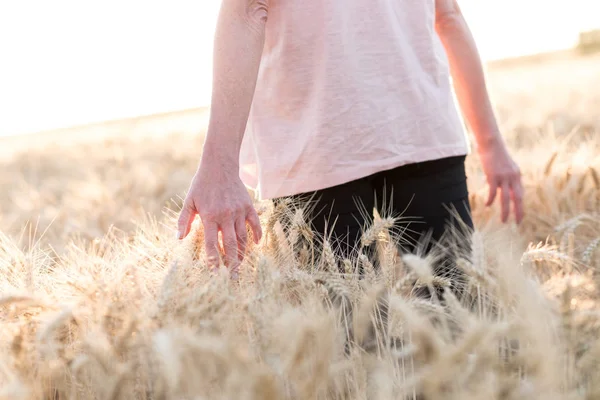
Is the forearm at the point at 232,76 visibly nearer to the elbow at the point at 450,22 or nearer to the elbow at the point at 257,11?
the elbow at the point at 257,11

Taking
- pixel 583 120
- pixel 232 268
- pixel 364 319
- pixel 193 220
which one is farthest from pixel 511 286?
pixel 583 120

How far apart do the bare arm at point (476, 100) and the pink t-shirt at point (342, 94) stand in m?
0.22

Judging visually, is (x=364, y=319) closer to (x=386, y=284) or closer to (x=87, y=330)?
(x=386, y=284)

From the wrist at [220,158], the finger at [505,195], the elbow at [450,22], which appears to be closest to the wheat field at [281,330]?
the wrist at [220,158]

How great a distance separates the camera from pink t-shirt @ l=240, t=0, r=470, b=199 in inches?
52.3

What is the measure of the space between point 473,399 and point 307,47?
856 mm

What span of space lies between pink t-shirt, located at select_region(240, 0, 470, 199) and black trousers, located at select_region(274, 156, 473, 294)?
0.06m

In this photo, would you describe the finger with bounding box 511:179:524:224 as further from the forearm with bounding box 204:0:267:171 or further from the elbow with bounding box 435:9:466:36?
the forearm with bounding box 204:0:267:171

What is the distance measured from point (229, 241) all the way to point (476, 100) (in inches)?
35.3

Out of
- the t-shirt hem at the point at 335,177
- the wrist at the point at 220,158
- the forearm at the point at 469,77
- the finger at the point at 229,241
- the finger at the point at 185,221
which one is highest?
the forearm at the point at 469,77

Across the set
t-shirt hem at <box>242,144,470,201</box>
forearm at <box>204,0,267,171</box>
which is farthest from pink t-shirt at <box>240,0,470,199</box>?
forearm at <box>204,0,267,171</box>

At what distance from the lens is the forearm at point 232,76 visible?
122cm

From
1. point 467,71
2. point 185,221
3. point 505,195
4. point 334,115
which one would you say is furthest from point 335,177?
point 505,195

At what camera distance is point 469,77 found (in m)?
1.69
